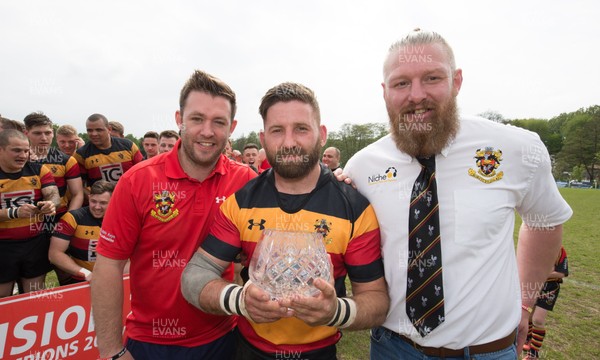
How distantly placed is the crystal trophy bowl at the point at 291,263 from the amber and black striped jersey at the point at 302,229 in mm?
547

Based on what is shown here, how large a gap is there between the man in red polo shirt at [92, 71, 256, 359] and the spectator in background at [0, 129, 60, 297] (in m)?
3.23

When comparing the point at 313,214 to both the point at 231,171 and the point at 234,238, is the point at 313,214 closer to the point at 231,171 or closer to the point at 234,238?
the point at 234,238

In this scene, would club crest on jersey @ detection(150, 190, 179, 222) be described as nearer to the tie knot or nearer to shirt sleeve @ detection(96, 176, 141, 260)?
shirt sleeve @ detection(96, 176, 141, 260)

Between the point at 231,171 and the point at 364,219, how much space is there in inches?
49.4

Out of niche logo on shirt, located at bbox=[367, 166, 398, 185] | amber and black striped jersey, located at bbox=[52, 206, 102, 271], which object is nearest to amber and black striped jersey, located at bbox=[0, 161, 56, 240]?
amber and black striped jersey, located at bbox=[52, 206, 102, 271]

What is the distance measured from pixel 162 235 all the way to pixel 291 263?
4.60 feet

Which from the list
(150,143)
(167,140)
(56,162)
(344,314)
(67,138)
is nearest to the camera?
(344,314)

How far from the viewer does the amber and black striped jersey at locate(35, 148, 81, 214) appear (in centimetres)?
590

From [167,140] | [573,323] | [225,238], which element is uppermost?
[167,140]

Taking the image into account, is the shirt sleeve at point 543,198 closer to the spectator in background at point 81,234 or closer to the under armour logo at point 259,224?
the under armour logo at point 259,224

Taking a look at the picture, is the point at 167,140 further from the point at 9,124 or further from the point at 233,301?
the point at 233,301

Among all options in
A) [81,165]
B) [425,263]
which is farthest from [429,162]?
[81,165]

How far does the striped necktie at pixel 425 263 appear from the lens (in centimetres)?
208

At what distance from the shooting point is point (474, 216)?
7.06 feet
